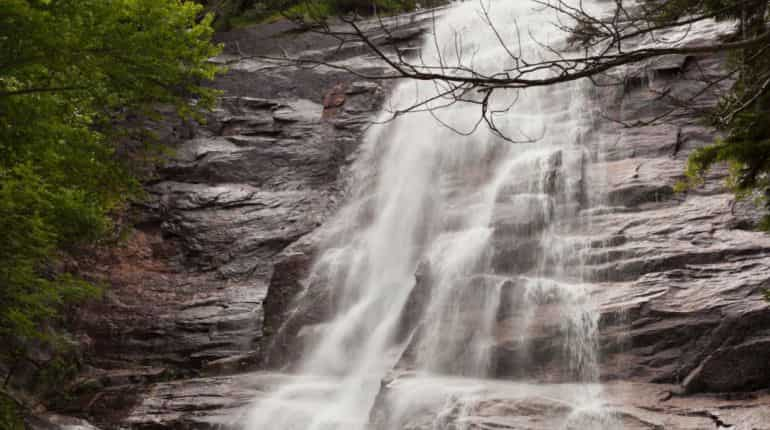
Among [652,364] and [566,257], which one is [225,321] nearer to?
[566,257]

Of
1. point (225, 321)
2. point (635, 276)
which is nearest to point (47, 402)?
point (225, 321)

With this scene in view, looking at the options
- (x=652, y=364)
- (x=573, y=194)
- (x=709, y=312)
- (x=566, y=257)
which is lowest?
(x=652, y=364)

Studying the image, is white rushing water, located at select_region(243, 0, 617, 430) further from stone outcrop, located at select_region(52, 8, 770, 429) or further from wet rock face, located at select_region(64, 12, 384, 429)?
wet rock face, located at select_region(64, 12, 384, 429)

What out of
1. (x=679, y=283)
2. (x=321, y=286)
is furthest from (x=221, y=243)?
(x=679, y=283)

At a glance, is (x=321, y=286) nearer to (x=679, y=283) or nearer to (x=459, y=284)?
(x=459, y=284)

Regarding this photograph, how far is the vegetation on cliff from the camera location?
635 centimetres

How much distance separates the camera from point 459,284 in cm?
981

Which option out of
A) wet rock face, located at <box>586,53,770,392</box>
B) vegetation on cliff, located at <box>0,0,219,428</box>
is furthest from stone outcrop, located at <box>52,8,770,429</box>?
vegetation on cliff, located at <box>0,0,219,428</box>

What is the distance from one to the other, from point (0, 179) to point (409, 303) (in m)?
5.69

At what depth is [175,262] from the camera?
48.3 ft

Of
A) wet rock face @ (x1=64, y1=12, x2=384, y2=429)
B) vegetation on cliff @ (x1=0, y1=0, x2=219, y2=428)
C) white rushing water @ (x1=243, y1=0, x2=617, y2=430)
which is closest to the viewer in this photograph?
vegetation on cliff @ (x1=0, y1=0, x2=219, y2=428)

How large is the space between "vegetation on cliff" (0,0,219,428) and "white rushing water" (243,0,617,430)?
2843mm

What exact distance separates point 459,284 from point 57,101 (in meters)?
5.49

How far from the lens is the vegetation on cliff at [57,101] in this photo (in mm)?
6348
